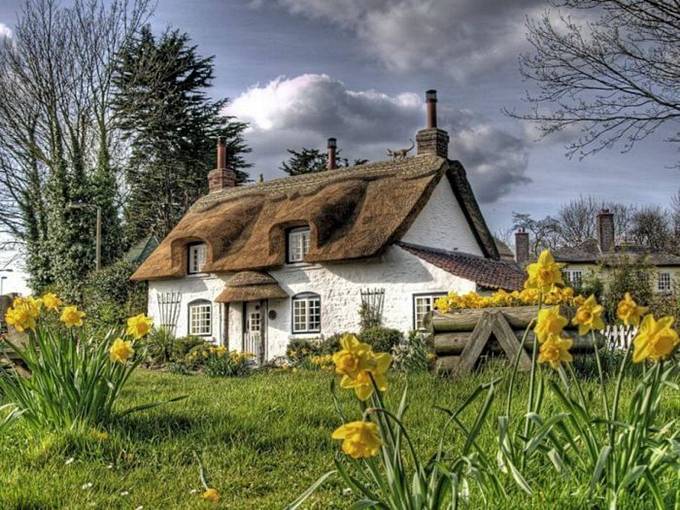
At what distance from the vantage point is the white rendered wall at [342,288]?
1895 cm

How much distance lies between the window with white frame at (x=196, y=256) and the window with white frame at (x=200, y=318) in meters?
1.12

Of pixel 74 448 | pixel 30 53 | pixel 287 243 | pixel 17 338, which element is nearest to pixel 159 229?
pixel 30 53

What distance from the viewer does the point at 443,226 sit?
72.0 ft

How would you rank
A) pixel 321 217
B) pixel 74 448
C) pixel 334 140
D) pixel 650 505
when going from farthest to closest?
pixel 334 140 → pixel 321 217 → pixel 74 448 → pixel 650 505

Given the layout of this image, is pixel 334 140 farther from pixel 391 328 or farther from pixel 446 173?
pixel 391 328

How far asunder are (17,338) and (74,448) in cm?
356

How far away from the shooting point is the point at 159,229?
3456 centimetres

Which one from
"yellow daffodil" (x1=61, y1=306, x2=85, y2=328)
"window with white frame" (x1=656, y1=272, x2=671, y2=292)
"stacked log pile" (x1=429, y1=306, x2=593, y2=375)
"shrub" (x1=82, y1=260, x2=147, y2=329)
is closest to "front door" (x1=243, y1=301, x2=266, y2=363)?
"shrub" (x1=82, y1=260, x2=147, y2=329)

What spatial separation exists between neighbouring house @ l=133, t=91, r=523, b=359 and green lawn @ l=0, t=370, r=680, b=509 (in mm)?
11682

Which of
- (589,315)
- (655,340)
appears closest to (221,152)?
(589,315)

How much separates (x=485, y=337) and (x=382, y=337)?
9.44 m

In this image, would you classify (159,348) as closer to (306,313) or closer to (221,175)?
(306,313)

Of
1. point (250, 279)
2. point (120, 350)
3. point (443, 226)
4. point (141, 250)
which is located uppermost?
point (443, 226)

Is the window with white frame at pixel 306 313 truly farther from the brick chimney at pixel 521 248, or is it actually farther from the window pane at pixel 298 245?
the brick chimney at pixel 521 248
